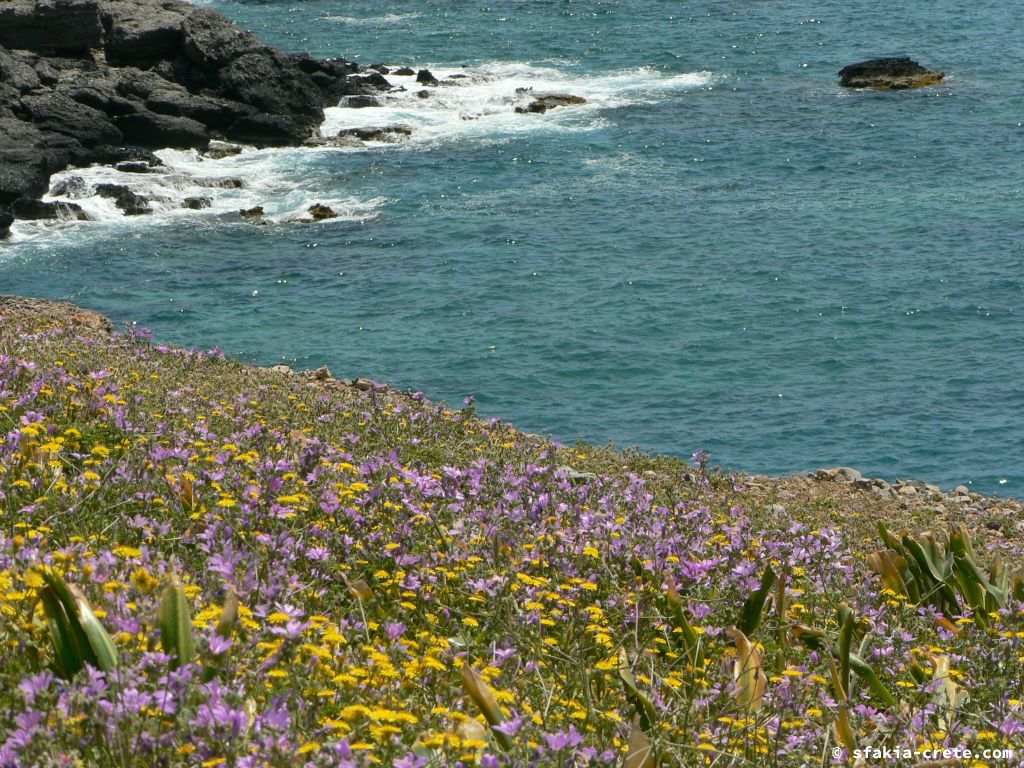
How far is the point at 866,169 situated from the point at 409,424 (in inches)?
1132

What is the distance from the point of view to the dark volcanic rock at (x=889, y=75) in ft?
150

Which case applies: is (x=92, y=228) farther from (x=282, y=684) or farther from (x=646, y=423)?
(x=282, y=684)

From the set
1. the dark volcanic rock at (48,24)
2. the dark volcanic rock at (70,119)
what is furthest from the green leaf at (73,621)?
the dark volcanic rock at (48,24)

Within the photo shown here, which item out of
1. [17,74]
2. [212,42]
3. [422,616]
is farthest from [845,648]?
[212,42]

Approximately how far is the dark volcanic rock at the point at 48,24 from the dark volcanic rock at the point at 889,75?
2840 centimetres

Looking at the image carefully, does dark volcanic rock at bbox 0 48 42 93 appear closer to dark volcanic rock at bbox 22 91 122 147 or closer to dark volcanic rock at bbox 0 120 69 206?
dark volcanic rock at bbox 22 91 122 147

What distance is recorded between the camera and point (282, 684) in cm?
380

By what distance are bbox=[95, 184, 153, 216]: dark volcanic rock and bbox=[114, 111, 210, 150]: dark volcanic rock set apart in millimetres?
5136

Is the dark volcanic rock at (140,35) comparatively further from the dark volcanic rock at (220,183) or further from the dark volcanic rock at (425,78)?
the dark volcanic rock at (220,183)

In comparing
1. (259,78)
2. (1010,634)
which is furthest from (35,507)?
(259,78)

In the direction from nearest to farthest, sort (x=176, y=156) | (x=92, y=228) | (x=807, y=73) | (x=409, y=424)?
(x=409, y=424) < (x=92, y=228) < (x=176, y=156) < (x=807, y=73)

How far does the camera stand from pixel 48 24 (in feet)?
138

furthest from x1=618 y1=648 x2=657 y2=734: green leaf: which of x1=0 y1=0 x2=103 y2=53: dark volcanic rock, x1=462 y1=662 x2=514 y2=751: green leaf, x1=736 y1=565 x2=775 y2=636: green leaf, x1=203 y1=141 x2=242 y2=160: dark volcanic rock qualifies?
x1=0 y1=0 x2=103 y2=53: dark volcanic rock

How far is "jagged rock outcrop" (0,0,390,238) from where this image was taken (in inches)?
1406
